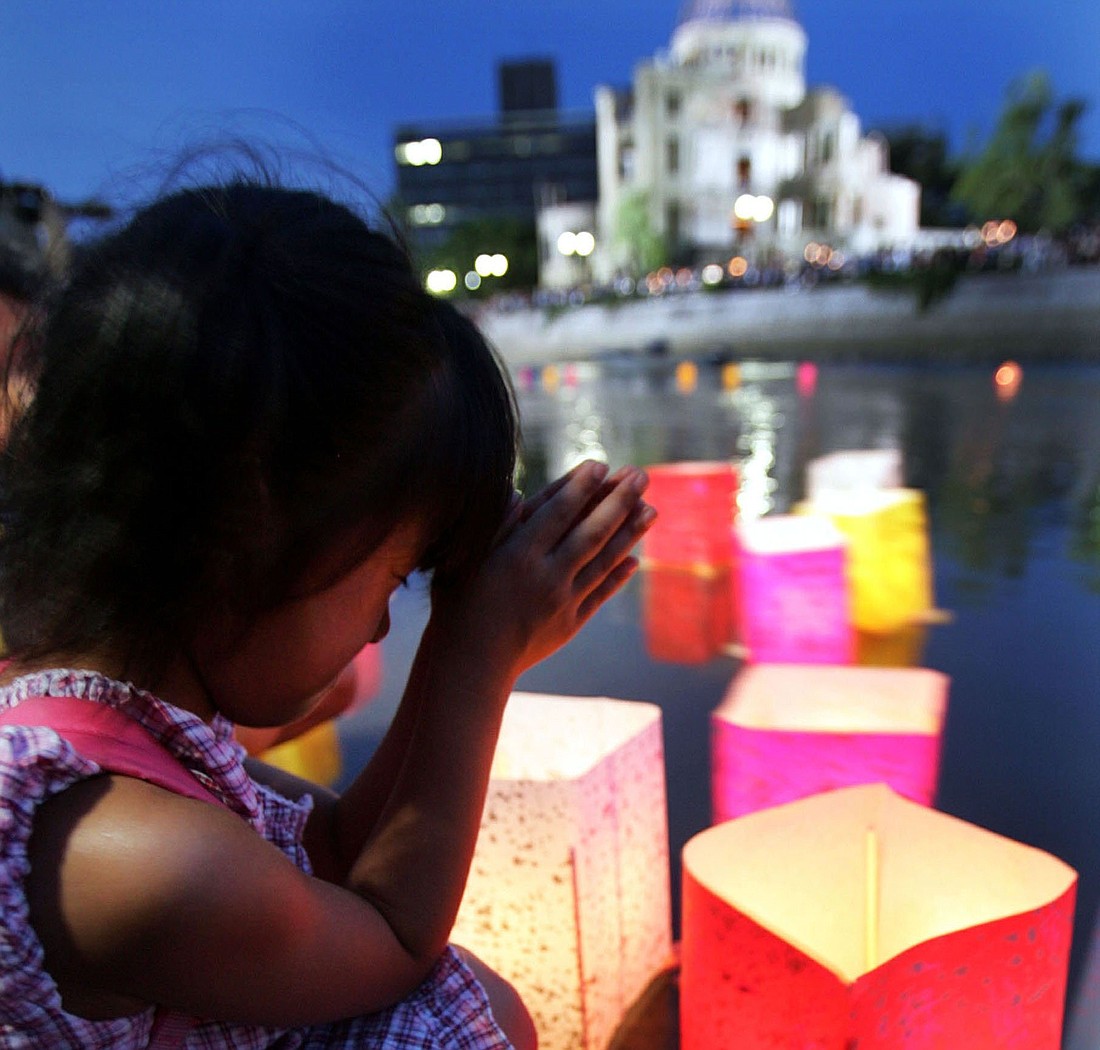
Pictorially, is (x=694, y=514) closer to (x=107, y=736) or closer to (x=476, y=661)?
(x=476, y=661)

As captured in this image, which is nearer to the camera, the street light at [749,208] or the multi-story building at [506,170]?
the street light at [749,208]

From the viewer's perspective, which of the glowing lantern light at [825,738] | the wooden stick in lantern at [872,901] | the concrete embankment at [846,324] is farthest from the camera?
the concrete embankment at [846,324]

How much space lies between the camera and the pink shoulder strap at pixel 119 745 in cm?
60

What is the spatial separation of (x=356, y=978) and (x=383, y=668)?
6.03 ft

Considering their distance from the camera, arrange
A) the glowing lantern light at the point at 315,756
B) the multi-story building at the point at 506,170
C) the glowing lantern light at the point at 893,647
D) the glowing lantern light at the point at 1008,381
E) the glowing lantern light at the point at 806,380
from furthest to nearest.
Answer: the multi-story building at the point at 506,170 → the glowing lantern light at the point at 806,380 → the glowing lantern light at the point at 1008,381 → the glowing lantern light at the point at 893,647 → the glowing lantern light at the point at 315,756

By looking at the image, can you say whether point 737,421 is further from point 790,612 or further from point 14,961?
point 14,961

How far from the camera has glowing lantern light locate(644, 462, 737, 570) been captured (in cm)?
305

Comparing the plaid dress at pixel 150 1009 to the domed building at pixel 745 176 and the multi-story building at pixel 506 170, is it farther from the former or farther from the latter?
the multi-story building at pixel 506 170

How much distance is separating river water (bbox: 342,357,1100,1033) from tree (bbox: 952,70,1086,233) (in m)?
16.7

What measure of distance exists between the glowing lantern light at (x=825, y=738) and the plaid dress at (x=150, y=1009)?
0.69 meters

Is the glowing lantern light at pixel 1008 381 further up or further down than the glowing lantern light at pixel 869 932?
further down

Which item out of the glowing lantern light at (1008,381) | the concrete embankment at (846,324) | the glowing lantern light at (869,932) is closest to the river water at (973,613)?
the glowing lantern light at (869,932)

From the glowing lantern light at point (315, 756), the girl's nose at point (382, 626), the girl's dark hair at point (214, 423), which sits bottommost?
the glowing lantern light at point (315, 756)

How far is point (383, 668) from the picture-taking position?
8.17 feet
